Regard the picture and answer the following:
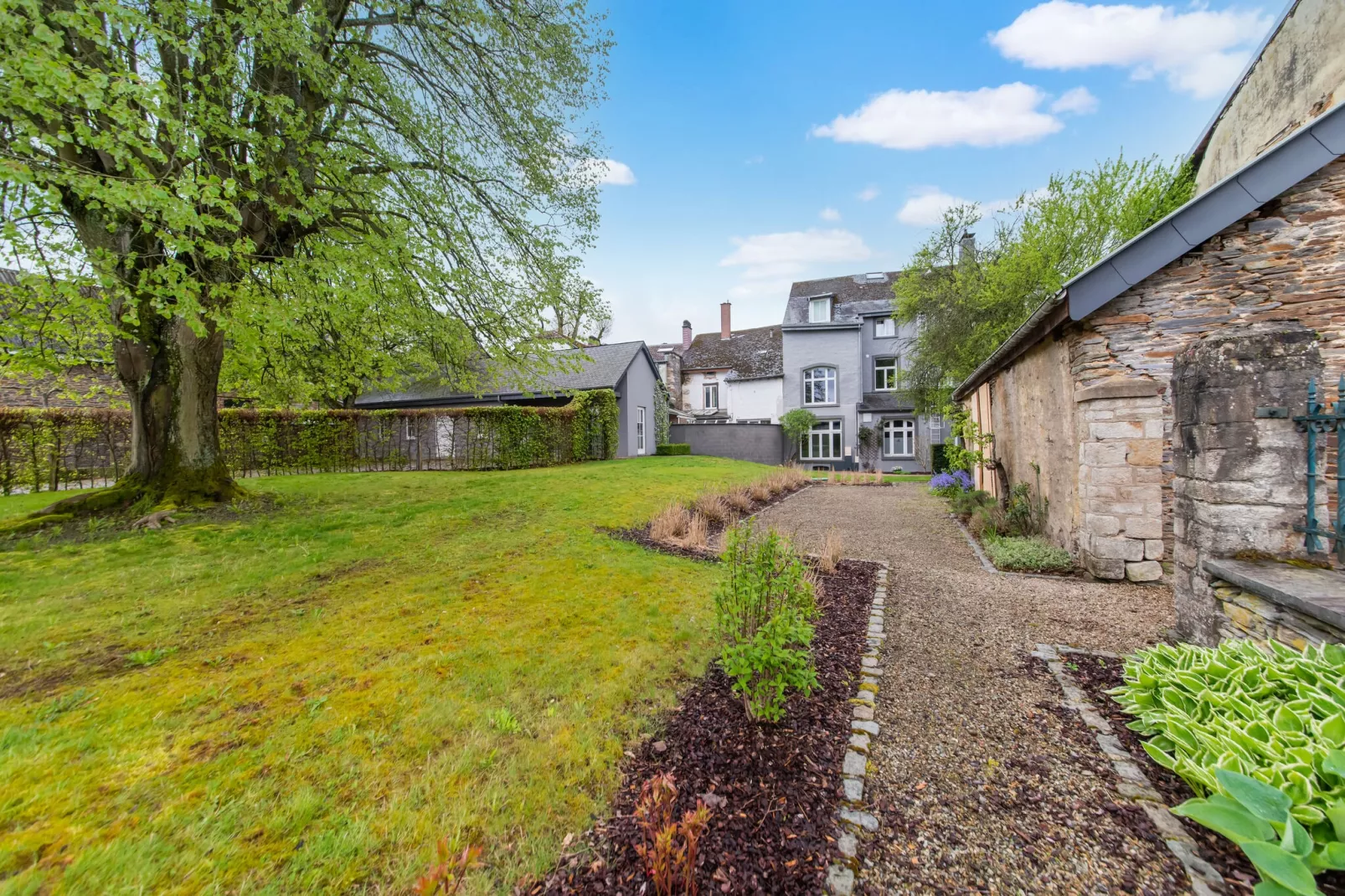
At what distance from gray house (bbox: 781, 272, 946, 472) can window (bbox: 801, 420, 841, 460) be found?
1.7 inches

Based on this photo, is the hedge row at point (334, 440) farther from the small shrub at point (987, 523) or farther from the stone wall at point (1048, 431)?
the stone wall at point (1048, 431)

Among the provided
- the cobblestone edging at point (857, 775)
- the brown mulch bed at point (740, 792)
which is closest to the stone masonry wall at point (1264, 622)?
the cobblestone edging at point (857, 775)

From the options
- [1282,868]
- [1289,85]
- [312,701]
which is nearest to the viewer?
[1282,868]

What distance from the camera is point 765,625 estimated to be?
3273 mm

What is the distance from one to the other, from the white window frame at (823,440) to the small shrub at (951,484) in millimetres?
10011

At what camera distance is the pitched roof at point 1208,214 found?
5059mm

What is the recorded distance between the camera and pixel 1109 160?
14.8 meters

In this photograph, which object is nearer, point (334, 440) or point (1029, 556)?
point (1029, 556)

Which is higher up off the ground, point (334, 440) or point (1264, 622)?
point (334, 440)

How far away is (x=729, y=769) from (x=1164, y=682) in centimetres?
244

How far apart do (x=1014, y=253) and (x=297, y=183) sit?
1915cm

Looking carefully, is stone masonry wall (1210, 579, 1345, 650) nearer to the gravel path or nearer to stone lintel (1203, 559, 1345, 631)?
stone lintel (1203, 559, 1345, 631)

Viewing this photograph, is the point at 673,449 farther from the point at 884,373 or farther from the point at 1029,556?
the point at 1029,556

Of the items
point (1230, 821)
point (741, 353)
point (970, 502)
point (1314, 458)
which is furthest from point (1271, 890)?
point (741, 353)
